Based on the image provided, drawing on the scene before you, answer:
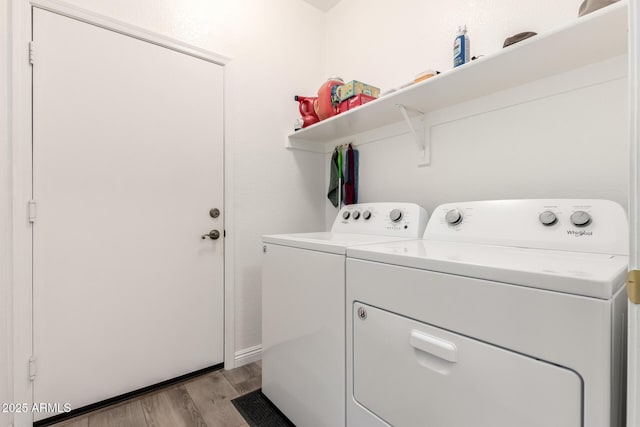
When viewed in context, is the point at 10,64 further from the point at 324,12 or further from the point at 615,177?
the point at 615,177

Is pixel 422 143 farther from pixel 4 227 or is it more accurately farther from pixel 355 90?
pixel 4 227

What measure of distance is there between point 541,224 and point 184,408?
1.84 meters

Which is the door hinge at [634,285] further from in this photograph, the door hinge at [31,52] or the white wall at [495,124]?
the door hinge at [31,52]

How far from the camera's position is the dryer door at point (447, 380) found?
0.60 metres

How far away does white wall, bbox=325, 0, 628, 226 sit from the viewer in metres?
1.08

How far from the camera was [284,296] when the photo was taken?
1378 mm

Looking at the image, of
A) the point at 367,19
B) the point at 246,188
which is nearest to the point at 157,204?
the point at 246,188

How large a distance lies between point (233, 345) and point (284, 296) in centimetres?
78

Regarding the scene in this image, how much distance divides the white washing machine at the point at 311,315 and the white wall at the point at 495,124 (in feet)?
0.97

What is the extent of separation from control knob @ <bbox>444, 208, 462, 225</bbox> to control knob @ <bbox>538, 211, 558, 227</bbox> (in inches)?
11.5

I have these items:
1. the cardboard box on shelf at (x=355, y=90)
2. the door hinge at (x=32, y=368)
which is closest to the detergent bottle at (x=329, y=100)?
the cardboard box on shelf at (x=355, y=90)

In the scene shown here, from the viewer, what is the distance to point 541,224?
102 cm

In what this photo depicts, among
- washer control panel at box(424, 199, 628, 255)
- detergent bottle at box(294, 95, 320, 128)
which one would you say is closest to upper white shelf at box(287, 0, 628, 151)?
detergent bottle at box(294, 95, 320, 128)

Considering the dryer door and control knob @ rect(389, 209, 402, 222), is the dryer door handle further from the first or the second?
control knob @ rect(389, 209, 402, 222)
